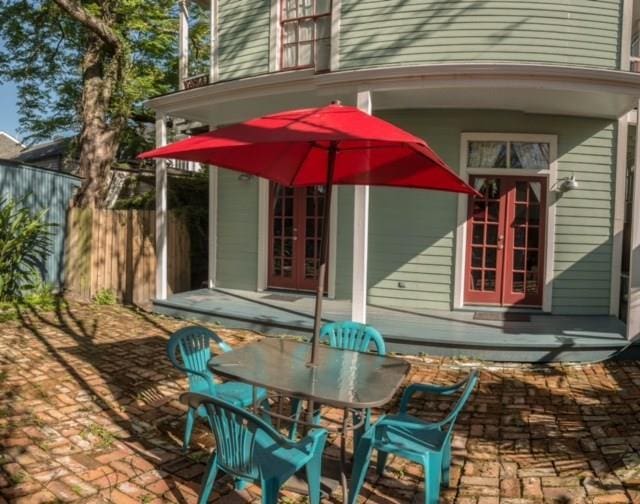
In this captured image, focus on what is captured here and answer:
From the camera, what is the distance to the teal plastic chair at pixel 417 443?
106 inches

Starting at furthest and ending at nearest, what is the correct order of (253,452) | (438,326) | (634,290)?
(438,326), (634,290), (253,452)

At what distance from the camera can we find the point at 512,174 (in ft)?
24.6

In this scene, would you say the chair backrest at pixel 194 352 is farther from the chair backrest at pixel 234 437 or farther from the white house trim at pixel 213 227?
the white house trim at pixel 213 227

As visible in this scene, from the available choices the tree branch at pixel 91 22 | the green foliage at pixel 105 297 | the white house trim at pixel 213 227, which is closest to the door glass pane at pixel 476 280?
the white house trim at pixel 213 227

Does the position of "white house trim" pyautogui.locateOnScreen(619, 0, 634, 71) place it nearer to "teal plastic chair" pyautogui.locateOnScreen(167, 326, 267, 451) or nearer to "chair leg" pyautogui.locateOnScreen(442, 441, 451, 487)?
"chair leg" pyautogui.locateOnScreen(442, 441, 451, 487)

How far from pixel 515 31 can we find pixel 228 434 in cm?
658

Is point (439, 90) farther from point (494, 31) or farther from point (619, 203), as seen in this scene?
point (619, 203)

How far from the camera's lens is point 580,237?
745cm

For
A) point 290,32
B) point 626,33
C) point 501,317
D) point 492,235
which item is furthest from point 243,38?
point 501,317

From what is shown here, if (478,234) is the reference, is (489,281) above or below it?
below

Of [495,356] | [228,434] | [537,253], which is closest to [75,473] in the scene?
[228,434]

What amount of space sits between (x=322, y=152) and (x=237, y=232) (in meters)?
5.59

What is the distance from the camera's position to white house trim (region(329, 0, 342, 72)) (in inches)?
291

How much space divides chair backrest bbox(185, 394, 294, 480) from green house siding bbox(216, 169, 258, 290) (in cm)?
650
